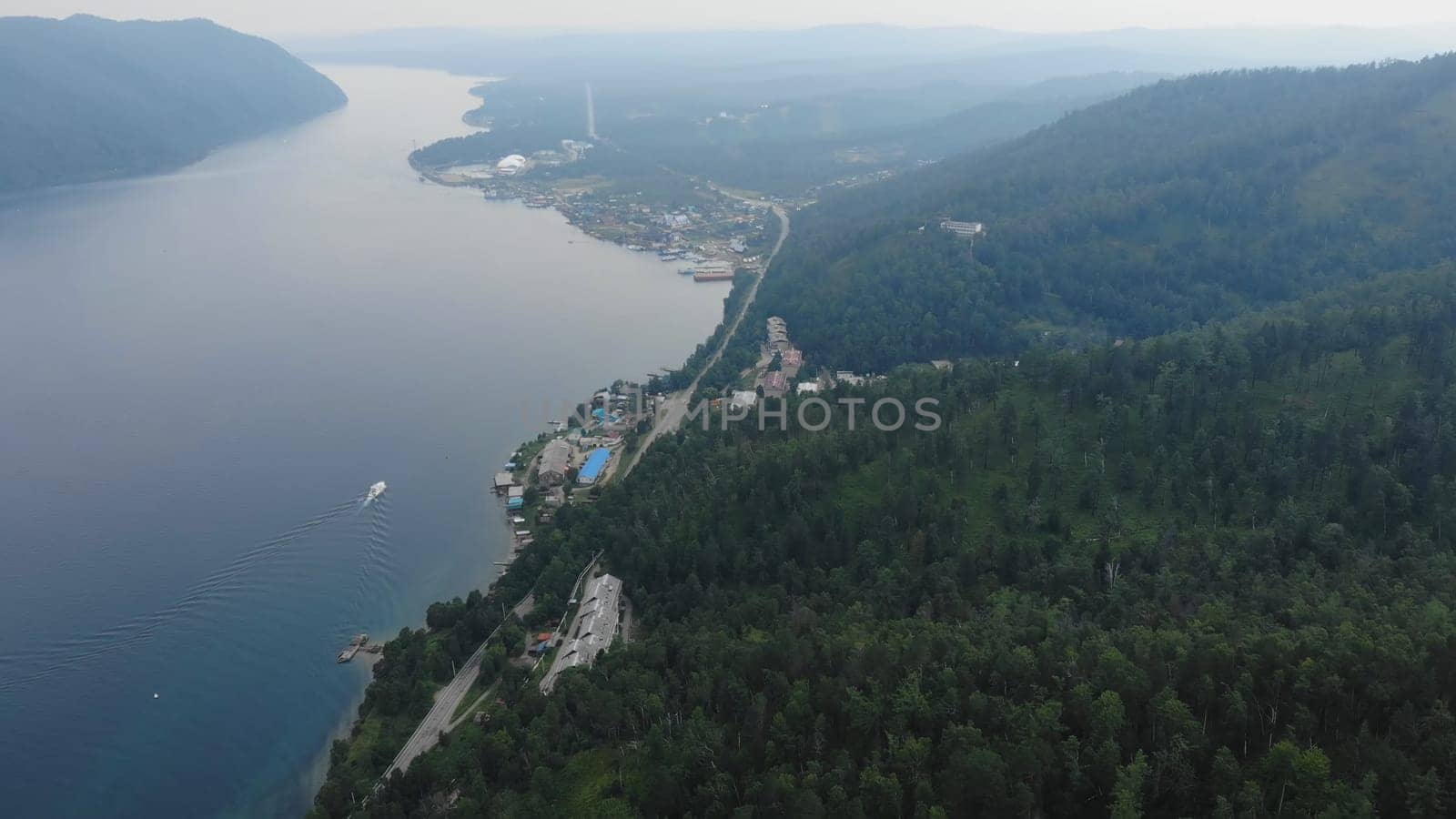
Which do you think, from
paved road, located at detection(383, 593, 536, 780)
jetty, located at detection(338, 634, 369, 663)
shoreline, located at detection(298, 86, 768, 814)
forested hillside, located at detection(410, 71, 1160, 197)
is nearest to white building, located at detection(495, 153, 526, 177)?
forested hillside, located at detection(410, 71, 1160, 197)

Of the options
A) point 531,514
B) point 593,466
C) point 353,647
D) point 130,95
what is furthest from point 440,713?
point 130,95

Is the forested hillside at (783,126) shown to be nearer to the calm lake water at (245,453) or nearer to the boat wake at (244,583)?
the calm lake water at (245,453)

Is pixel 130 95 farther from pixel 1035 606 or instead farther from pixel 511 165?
pixel 1035 606

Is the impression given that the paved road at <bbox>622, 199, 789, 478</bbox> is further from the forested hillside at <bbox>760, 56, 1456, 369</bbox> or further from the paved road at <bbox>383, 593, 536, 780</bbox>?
the paved road at <bbox>383, 593, 536, 780</bbox>

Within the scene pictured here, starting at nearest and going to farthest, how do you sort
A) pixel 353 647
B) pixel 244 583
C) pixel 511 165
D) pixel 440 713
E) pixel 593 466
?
1. pixel 440 713
2. pixel 353 647
3. pixel 244 583
4. pixel 593 466
5. pixel 511 165

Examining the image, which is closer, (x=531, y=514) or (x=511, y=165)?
(x=531, y=514)

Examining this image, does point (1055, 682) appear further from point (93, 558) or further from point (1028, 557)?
point (93, 558)

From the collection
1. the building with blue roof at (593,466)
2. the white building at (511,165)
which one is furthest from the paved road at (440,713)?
the white building at (511,165)

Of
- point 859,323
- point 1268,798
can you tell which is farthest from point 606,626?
point 859,323
